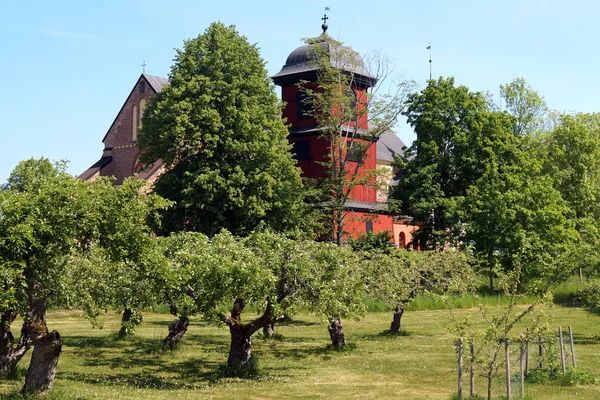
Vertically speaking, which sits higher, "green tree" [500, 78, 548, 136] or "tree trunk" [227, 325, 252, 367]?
"green tree" [500, 78, 548, 136]

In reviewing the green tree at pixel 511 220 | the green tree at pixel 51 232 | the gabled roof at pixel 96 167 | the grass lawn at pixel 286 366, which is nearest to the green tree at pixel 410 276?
the grass lawn at pixel 286 366

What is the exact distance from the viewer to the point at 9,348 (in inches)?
857

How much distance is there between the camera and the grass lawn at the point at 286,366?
20531mm

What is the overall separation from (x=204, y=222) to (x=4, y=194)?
28.0 meters

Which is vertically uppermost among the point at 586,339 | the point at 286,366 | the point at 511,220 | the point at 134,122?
the point at 134,122

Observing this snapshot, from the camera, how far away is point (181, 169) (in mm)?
46594

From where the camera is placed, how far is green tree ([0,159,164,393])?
1658 centimetres

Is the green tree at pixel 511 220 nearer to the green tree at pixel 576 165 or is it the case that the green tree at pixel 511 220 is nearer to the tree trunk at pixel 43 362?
the green tree at pixel 576 165

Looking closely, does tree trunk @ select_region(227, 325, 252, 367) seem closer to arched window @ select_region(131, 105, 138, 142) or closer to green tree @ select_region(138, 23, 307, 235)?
green tree @ select_region(138, 23, 307, 235)

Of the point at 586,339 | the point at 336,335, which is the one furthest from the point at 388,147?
the point at 336,335

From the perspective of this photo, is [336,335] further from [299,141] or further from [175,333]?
[299,141]

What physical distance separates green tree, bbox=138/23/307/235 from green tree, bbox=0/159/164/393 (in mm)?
25552

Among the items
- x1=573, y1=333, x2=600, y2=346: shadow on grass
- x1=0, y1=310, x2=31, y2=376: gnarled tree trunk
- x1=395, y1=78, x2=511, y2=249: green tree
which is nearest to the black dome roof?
x1=395, y1=78, x2=511, y2=249: green tree

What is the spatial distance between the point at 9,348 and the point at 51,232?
6952 mm
